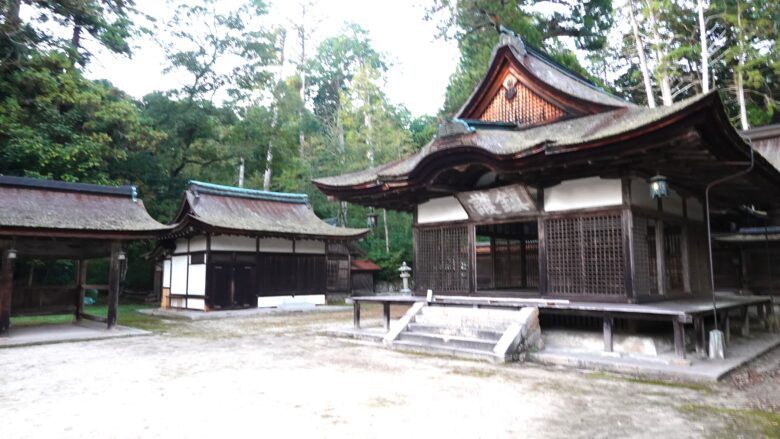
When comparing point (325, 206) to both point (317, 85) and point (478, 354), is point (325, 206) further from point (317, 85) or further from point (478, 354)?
point (478, 354)

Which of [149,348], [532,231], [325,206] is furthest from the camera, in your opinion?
[325,206]

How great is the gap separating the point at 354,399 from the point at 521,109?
9014 millimetres

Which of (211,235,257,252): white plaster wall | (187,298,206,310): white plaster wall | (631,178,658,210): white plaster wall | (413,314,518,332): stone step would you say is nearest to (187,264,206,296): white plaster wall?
(187,298,206,310): white plaster wall

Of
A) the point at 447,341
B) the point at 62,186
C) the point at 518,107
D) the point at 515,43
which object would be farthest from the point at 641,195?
the point at 62,186

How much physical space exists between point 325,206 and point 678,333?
95.2 feet

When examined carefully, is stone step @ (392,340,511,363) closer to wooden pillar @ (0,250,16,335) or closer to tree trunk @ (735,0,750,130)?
wooden pillar @ (0,250,16,335)

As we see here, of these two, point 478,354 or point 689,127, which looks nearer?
point 689,127

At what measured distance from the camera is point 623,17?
2798 cm

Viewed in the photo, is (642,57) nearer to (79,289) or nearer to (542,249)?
(542,249)

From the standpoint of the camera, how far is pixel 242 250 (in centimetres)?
2127

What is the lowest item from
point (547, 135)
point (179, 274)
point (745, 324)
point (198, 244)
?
point (745, 324)

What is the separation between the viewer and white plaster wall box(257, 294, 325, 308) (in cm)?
2173

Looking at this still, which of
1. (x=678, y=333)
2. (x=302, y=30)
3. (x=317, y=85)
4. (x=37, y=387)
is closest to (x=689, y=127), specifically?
(x=678, y=333)

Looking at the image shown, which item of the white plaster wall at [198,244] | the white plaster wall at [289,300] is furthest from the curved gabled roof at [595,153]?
the white plaster wall at [289,300]
